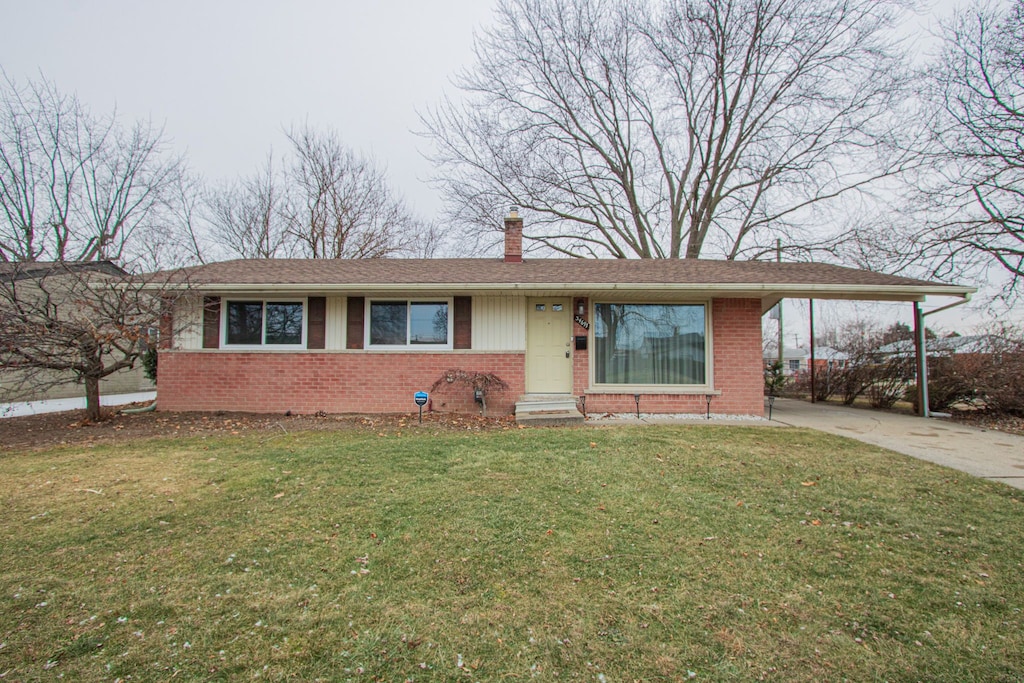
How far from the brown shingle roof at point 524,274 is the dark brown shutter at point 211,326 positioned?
2.00ft

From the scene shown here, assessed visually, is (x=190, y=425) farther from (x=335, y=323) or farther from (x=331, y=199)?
(x=331, y=199)

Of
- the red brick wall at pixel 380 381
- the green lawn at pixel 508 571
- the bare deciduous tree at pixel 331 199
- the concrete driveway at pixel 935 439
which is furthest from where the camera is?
the bare deciduous tree at pixel 331 199

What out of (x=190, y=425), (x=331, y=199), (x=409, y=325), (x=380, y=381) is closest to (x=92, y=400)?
(x=190, y=425)

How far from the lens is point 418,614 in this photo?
2.38 meters

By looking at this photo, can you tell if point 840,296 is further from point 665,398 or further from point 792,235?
point 792,235

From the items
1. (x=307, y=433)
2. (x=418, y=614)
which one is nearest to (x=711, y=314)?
(x=307, y=433)

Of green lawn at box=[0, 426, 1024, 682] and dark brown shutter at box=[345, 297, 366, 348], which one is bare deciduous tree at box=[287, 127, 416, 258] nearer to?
dark brown shutter at box=[345, 297, 366, 348]

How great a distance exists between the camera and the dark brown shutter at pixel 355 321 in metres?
8.89

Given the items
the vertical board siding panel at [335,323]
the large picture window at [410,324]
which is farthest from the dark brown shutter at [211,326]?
the large picture window at [410,324]

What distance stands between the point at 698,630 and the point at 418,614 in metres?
1.41

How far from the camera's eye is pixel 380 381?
880 centimetres

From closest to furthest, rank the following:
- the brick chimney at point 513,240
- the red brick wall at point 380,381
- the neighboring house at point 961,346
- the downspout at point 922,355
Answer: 1. the red brick wall at point 380,381
2. the neighboring house at point 961,346
3. the downspout at point 922,355
4. the brick chimney at point 513,240

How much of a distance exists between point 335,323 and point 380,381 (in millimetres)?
1439

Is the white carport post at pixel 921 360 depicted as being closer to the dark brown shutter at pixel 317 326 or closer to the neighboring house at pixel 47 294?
the dark brown shutter at pixel 317 326
